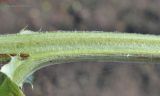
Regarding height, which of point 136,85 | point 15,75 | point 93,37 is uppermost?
point 93,37

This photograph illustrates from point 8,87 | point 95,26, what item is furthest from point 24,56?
point 95,26

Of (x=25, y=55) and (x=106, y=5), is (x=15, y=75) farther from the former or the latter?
(x=106, y=5)

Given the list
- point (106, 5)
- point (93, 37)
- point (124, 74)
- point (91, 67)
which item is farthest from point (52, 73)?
point (93, 37)

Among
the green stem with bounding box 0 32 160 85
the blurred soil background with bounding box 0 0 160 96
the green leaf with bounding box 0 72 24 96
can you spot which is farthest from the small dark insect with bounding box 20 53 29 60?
the blurred soil background with bounding box 0 0 160 96

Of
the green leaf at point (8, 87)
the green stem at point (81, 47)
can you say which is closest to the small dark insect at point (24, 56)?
the green stem at point (81, 47)

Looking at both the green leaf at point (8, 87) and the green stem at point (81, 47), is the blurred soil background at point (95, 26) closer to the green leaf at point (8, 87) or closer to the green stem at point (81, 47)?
the green stem at point (81, 47)

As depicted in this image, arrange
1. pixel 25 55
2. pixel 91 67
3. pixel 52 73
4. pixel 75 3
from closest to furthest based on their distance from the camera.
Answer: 1. pixel 25 55
2. pixel 52 73
3. pixel 91 67
4. pixel 75 3

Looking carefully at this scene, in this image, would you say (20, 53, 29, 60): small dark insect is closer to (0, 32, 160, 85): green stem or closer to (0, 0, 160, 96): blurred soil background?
(0, 32, 160, 85): green stem
